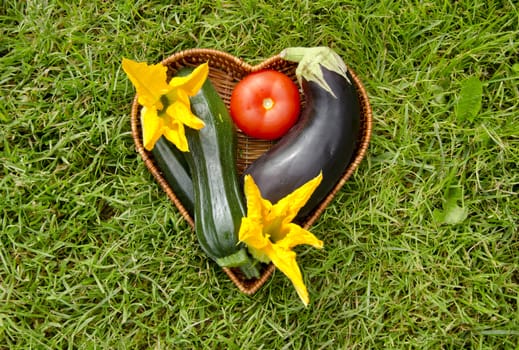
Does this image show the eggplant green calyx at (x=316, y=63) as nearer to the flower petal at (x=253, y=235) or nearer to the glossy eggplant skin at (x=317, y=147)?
the glossy eggplant skin at (x=317, y=147)

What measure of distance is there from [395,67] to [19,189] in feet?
5.26

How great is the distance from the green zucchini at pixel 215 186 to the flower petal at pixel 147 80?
0.20 meters

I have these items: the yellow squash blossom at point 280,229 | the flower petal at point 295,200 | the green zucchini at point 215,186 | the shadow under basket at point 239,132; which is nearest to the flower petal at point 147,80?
the green zucchini at point 215,186

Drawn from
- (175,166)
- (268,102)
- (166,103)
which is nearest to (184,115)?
(166,103)

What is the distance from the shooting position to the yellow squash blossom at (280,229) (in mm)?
1923

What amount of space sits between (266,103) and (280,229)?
528mm

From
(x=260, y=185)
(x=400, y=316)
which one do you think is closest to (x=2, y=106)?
(x=260, y=185)

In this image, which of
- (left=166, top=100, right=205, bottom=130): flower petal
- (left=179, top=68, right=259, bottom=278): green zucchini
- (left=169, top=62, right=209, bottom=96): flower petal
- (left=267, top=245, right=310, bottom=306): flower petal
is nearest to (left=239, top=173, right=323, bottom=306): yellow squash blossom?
(left=267, top=245, right=310, bottom=306): flower petal

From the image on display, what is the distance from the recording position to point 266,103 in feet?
7.58

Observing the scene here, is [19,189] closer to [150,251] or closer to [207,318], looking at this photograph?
[150,251]

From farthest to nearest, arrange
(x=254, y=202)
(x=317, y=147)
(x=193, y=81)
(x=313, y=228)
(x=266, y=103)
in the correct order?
1. (x=313, y=228)
2. (x=266, y=103)
3. (x=317, y=147)
4. (x=193, y=81)
5. (x=254, y=202)

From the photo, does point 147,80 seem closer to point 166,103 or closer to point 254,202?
point 166,103

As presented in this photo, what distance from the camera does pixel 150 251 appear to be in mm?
2410

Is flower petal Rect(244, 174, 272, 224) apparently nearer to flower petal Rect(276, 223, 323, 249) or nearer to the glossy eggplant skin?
flower petal Rect(276, 223, 323, 249)
